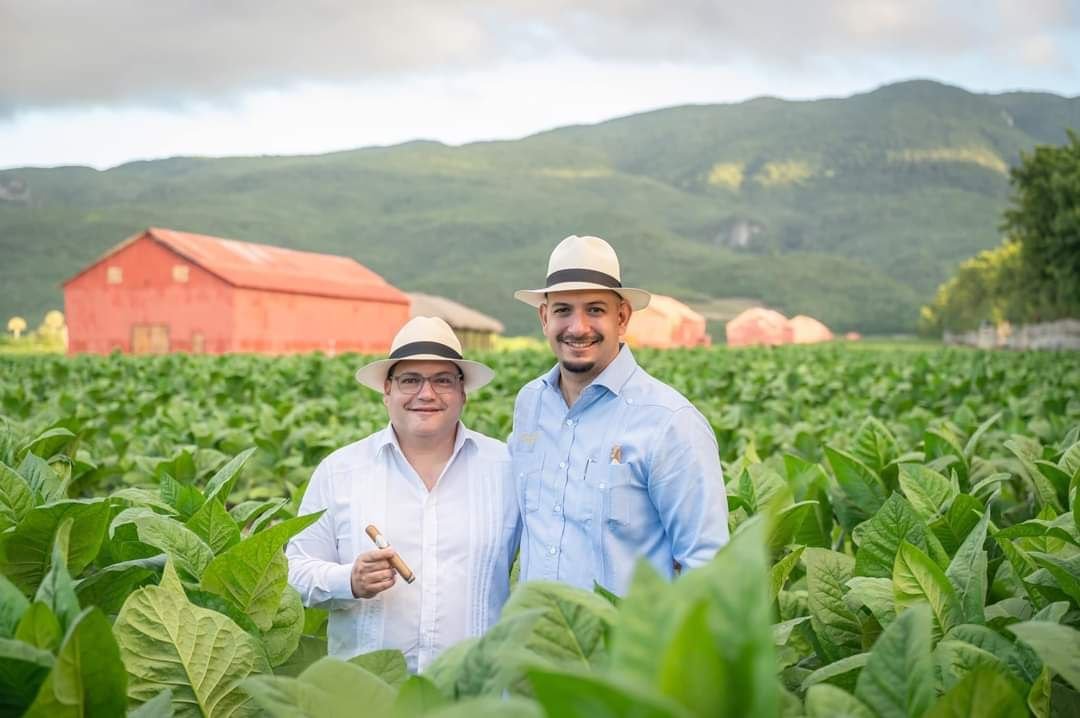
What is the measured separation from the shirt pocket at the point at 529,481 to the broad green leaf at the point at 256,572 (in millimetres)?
1254

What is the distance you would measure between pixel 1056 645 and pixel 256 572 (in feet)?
4.68

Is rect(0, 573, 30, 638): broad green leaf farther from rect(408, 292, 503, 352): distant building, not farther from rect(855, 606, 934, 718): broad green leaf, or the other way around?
rect(408, 292, 503, 352): distant building

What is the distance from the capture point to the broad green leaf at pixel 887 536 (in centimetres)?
239

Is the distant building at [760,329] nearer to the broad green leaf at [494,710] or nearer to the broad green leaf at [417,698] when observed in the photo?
the broad green leaf at [417,698]

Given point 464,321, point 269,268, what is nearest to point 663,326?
point 464,321

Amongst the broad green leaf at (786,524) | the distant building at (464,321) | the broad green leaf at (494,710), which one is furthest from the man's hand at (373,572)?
the distant building at (464,321)

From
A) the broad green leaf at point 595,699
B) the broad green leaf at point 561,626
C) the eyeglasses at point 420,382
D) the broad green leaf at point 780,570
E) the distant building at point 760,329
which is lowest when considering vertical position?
the distant building at point 760,329

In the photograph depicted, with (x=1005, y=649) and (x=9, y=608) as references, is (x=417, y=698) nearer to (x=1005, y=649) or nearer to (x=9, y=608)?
(x=9, y=608)

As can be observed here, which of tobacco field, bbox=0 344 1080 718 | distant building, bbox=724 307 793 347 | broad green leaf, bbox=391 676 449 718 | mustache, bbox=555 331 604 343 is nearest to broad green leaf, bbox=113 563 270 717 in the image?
tobacco field, bbox=0 344 1080 718

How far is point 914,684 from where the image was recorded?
1.40 m

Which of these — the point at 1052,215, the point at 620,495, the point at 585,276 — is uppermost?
the point at 1052,215

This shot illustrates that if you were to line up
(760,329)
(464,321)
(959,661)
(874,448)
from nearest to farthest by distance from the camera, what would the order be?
(959,661) → (874,448) → (464,321) → (760,329)

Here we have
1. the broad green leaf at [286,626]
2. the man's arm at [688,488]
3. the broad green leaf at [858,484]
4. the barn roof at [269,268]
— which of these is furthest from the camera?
the barn roof at [269,268]

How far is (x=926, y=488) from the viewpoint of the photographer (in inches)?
120
